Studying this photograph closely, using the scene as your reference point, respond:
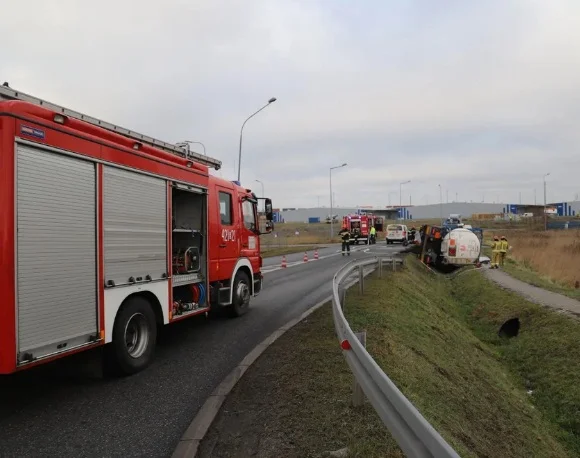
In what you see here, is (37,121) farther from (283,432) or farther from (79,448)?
(283,432)

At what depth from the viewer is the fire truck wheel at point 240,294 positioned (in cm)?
956

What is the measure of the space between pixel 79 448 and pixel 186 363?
2.56 metres

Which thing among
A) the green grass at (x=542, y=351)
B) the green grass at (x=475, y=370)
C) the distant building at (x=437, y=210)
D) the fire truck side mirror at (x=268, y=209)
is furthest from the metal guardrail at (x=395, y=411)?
the distant building at (x=437, y=210)

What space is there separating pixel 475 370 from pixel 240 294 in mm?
4465

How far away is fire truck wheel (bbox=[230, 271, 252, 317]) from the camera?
9562mm

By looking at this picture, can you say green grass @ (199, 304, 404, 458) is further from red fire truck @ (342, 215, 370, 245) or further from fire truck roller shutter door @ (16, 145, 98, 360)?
red fire truck @ (342, 215, 370, 245)

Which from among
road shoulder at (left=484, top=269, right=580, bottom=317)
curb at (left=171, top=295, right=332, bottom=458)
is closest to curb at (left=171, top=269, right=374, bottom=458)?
curb at (left=171, top=295, right=332, bottom=458)

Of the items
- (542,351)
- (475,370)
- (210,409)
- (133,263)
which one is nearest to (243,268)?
(133,263)

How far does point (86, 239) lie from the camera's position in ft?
16.8

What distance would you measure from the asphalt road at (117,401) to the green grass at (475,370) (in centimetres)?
216

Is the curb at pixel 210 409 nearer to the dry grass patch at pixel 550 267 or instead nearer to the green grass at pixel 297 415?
the green grass at pixel 297 415

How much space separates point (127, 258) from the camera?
580cm

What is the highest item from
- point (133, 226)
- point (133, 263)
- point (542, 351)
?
point (133, 226)

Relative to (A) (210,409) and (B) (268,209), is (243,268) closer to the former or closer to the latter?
(B) (268,209)
